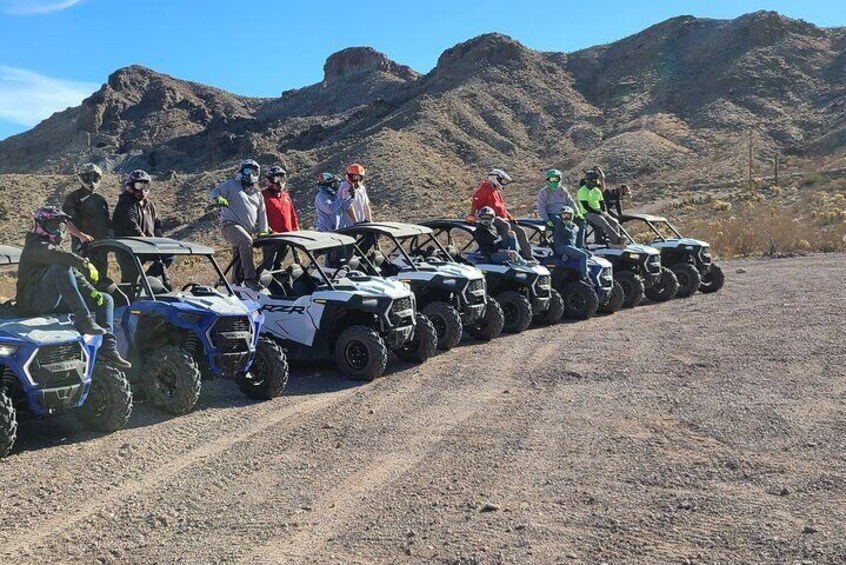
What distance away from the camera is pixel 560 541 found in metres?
4.72

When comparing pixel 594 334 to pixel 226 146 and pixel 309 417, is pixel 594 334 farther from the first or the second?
pixel 226 146

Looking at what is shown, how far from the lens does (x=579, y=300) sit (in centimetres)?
1434

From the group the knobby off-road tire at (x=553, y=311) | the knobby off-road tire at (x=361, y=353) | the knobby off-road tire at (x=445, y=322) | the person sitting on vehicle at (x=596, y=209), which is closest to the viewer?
the knobby off-road tire at (x=361, y=353)

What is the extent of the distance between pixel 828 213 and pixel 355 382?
28104 millimetres

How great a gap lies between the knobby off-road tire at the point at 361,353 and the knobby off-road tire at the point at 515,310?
363 centimetres

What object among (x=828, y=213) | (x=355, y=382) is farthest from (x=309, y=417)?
(x=828, y=213)

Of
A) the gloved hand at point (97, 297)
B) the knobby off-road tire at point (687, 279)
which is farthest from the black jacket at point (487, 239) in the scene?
the gloved hand at point (97, 297)

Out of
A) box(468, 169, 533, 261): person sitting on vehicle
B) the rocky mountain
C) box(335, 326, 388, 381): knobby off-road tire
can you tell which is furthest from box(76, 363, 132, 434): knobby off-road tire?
the rocky mountain

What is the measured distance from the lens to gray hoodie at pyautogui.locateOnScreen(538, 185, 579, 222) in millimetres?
Result: 14727

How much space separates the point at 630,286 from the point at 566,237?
200 centimetres

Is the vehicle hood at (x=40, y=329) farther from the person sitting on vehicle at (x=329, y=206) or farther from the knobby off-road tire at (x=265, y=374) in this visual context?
the person sitting on vehicle at (x=329, y=206)

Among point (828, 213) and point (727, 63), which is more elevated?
point (727, 63)

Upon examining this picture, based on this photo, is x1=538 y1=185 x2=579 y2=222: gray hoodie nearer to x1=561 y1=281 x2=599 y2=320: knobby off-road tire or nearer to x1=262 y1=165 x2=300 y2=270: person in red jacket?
x1=561 y1=281 x2=599 y2=320: knobby off-road tire

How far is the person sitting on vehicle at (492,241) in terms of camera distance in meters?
13.1
